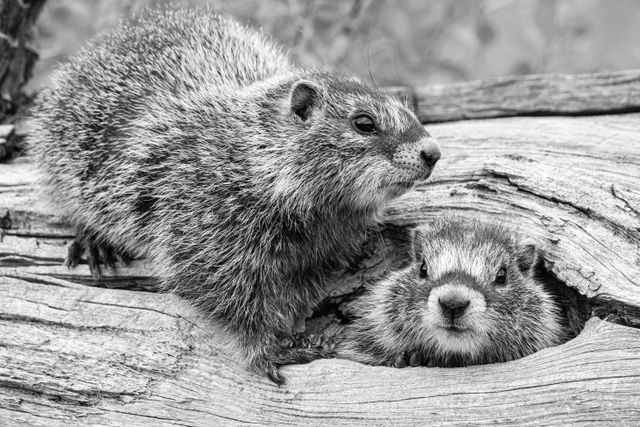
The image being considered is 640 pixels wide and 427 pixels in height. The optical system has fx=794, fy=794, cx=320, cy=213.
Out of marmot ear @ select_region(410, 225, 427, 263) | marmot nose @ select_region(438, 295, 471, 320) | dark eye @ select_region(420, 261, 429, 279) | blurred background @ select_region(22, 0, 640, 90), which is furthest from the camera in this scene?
blurred background @ select_region(22, 0, 640, 90)

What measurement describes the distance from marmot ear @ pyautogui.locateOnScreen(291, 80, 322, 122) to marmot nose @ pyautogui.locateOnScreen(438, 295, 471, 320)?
198 cm

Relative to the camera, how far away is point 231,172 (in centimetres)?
627

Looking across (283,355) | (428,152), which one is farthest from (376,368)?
(428,152)

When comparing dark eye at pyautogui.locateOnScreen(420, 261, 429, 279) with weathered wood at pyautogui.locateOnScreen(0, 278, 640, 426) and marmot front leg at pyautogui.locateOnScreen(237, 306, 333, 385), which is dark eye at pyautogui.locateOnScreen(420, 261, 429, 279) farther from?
marmot front leg at pyautogui.locateOnScreen(237, 306, 333, 385)

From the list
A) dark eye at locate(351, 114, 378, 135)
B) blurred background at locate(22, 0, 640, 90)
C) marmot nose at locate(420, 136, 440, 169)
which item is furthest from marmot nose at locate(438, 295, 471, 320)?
blurred background at locate(22, 0, 640, 90)

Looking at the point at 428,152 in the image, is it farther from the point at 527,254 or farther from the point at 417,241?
the point at 527,254

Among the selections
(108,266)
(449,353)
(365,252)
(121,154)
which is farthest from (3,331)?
(449,353)

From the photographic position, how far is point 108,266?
6770 millimetres

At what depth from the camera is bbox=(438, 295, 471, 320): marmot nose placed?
5102 millimetres

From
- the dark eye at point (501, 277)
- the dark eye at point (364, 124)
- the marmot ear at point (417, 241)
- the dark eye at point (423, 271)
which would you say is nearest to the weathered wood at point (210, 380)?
the dark eye at point (501, 277)

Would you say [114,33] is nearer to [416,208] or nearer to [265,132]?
[265,132]

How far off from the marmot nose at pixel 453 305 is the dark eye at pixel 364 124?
5.06ft

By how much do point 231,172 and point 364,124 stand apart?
44.0 inches

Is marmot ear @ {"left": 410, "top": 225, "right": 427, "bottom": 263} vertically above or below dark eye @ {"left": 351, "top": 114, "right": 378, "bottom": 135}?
below
